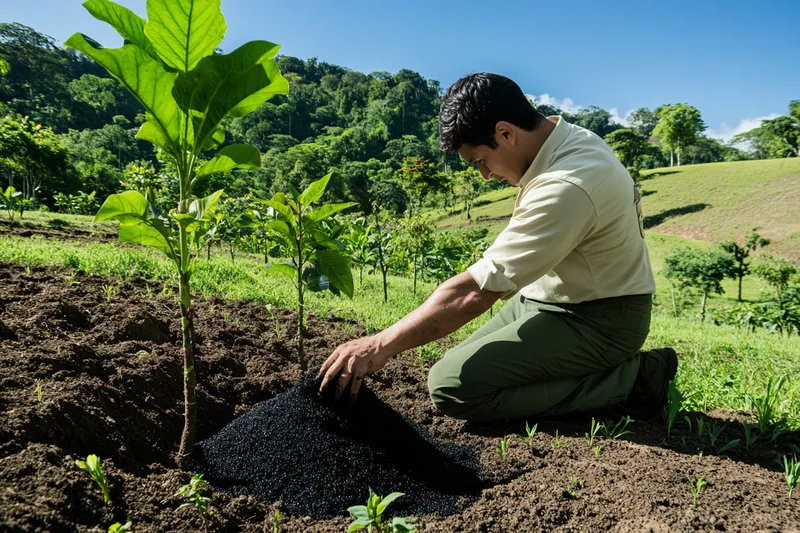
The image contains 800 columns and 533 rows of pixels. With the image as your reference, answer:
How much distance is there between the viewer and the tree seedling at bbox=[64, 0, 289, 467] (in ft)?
4.37

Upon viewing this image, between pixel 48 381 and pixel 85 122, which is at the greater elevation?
pixel 85 122

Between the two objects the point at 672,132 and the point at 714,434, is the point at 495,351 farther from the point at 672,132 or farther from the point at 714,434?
the point at 672,132

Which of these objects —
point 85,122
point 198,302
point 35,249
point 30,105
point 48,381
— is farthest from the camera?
point 85,122

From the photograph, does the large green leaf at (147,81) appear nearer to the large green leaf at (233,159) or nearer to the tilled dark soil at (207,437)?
the large green leaf at (233,159)

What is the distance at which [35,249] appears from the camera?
4539mm

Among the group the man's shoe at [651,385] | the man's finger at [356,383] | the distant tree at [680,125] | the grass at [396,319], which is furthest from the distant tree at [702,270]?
the distant tree at [680,125]

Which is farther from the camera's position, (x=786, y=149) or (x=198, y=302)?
(x=786, y=149)

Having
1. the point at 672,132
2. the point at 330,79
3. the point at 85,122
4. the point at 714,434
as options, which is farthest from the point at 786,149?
the point at 330,79

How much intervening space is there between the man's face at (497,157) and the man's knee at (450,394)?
1.00 metres

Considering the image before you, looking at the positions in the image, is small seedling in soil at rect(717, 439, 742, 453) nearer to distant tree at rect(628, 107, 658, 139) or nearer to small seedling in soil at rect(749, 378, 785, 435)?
small seedling in soil at rect(749, 378, 785, 435)

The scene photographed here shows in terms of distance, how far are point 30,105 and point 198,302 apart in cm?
5303

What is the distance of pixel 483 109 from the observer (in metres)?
2.05

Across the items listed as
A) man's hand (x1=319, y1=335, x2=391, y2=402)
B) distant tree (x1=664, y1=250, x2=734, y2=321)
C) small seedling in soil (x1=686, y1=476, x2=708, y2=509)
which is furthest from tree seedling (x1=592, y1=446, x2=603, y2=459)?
distant tree (x1=664, y1=250, x2=734, y2=321)

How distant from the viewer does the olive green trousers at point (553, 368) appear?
7.07 ft
